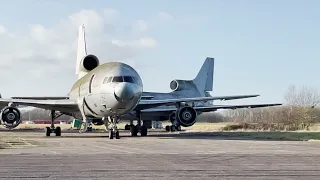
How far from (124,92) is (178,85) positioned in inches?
1512

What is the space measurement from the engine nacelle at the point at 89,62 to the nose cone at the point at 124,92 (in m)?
10.6

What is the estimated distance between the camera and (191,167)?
13.8m

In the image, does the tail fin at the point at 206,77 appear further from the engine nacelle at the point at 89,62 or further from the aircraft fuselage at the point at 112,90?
the aircraft fuselage at the point at 112,90

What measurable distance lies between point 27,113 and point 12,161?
171927mm

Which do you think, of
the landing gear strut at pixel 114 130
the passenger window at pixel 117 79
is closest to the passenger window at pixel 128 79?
the passenger window at pixel 117 79

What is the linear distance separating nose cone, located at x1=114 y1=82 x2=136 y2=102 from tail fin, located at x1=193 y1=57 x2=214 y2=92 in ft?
135

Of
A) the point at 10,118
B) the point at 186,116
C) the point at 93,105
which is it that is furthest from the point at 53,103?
the point at 186,116

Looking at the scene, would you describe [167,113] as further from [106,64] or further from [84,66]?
[106,64]

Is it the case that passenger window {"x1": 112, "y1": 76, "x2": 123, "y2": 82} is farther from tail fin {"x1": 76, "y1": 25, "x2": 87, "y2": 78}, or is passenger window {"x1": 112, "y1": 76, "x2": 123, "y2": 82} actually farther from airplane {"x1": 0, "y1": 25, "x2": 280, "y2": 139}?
tail fin {"x1": 76, "y1": 25, "x2": 87, "y2": 78}

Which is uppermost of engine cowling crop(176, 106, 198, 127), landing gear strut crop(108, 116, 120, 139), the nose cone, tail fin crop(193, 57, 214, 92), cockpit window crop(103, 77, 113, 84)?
tail fin crop(193, 57, 214, 92)

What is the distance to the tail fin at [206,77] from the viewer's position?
72438 millimetres

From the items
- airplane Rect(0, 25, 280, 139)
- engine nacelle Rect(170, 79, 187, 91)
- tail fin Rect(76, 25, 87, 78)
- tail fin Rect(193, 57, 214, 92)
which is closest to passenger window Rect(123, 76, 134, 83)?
airplane Rect(0, 25, 280, 139)

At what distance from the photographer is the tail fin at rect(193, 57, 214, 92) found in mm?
72438

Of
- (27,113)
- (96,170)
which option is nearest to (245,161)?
(96,170)
